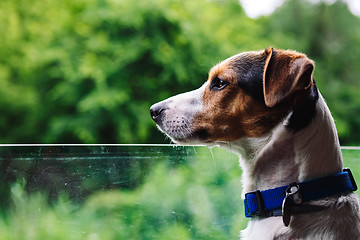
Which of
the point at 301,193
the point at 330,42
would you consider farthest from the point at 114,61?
the point at 301,193

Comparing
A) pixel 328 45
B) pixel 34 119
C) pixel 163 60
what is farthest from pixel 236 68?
pixel 328 45

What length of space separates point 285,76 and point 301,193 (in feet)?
0.80

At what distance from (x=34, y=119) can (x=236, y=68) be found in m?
4.08

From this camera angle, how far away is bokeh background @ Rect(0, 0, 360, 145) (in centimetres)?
386

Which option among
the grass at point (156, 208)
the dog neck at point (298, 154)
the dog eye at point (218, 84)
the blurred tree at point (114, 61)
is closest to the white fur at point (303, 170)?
the dog neck at point (298, 154)

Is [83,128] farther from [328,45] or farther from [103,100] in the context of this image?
[328,45]

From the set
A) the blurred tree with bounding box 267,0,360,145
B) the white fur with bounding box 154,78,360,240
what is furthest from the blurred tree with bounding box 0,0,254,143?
the white fur with bounding box 154,78,360,240

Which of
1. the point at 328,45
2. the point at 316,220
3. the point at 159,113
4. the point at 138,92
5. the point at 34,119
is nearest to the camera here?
the point at 316,220

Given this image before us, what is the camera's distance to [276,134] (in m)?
0.89

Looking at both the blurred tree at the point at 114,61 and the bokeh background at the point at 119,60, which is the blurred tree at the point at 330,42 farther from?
the blurred tree at the point at 114,61

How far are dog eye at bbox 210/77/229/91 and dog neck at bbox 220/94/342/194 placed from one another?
0.56ft

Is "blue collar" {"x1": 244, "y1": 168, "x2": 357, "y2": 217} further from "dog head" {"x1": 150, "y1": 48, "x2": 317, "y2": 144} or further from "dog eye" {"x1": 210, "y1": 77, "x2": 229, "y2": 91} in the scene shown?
"dog eye" {"x1": 210, "y1": 77, "x2": 229, "y2": 91}

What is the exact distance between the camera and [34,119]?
4664 mm

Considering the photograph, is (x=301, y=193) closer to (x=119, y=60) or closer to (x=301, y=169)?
(x=301, y=169)
